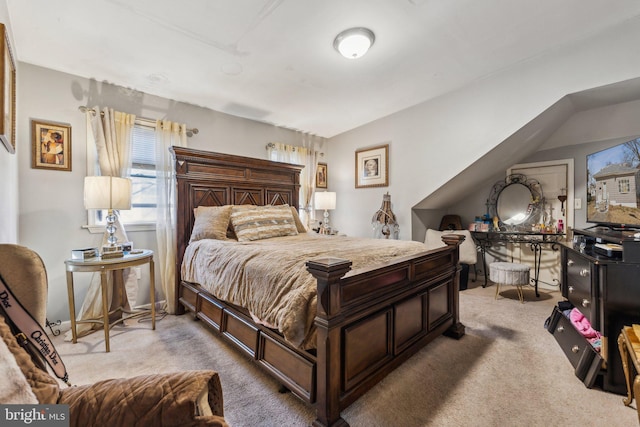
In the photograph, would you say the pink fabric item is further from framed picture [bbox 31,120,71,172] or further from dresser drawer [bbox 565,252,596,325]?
framed picture [bbox 31,120,71,172]

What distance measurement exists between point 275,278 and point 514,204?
12.9 feet

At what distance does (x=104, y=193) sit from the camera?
7.59 ft

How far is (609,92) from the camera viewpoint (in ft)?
8.21

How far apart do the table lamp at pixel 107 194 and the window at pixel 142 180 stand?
0.63 metres

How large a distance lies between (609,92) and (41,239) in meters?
5.50

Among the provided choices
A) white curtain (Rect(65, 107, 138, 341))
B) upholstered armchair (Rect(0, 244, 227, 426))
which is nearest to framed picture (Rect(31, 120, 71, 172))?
white curtain (Rect(65, 107, 138, 341))

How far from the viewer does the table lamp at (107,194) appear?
2.29 meters

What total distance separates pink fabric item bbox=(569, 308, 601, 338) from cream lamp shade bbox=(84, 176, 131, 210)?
3795 millimetres

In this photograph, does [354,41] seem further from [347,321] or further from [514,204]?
[514,204]

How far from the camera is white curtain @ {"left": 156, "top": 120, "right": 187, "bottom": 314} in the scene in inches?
120

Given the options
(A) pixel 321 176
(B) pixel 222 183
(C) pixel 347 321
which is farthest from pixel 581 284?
(A) pixel 321 176

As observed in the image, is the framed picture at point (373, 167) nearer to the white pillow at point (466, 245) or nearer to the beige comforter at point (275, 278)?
the white pillow at point (466, 245)

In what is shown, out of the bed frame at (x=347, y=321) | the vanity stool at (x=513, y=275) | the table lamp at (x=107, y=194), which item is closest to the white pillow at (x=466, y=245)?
the vanity stool at (x=513, y=275)

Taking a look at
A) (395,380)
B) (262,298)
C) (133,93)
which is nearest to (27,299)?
(262,298)
